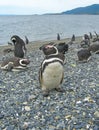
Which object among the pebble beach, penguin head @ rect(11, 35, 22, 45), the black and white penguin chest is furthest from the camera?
penguin head @ rect(11, 35, 22, 45)

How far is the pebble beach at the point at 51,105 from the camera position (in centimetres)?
628

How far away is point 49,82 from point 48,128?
2045 mm

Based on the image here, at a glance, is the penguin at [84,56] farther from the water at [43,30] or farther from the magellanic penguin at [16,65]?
the water at [43,30]

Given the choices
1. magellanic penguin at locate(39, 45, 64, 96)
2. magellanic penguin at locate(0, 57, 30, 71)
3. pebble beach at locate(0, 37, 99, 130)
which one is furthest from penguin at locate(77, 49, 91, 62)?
magellanic penguin at locate(39, 45, 64, 96)

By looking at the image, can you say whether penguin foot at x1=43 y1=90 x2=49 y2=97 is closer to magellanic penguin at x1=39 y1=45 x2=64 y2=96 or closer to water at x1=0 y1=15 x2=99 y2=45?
magellanic penguin at x1=39 y1=45 x2=64 y2=96

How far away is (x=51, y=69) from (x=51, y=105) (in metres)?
0.89

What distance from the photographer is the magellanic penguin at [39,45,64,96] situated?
7.55 metres

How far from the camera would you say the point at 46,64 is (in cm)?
759

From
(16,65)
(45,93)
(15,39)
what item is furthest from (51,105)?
(15,39)

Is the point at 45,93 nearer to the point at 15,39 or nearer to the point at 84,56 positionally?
the point at 84,56

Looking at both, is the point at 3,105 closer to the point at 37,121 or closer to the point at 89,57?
the point at 37,121

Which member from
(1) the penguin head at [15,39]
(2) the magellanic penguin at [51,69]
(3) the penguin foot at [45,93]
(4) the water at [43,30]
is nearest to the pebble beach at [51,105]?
(3) the penguin foot at [45,93]

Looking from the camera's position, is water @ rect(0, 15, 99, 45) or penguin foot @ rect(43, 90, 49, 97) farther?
water @ rect(0, 15, 99, 45)

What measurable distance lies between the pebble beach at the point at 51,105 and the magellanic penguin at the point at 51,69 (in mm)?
282
